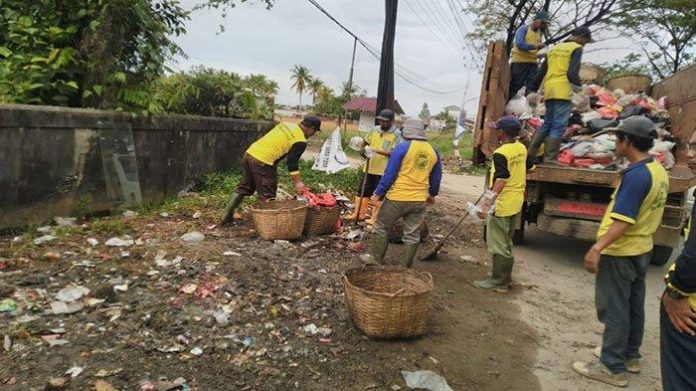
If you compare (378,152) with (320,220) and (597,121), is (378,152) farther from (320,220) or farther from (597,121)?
(597,121)

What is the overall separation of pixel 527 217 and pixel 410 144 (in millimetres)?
2510

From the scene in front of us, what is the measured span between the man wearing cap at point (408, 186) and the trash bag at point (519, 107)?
267cm

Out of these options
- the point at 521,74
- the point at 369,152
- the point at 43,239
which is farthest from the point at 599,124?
the point at 43,239

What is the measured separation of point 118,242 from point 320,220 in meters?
2.07

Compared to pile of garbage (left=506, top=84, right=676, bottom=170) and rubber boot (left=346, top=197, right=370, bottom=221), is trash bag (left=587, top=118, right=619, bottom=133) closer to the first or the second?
pile of garbage (left=506, top=84, right=676, bottom=170)

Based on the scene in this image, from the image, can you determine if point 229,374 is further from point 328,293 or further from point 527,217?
point 527,217

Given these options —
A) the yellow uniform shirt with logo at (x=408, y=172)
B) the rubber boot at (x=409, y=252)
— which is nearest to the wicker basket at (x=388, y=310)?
the rubber boot at (x=409, y=252)

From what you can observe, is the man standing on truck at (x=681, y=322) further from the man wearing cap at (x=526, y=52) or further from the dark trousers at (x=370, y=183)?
the man wearing cap at (x=526, y=52)

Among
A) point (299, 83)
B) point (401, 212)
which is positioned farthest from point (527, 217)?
point (299, 83)

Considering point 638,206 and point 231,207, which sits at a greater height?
point 638,206

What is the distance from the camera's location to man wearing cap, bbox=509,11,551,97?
6898 millimetres

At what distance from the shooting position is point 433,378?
120 inches

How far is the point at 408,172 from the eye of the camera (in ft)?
15.1

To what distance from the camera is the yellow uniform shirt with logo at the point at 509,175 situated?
15.1ft
